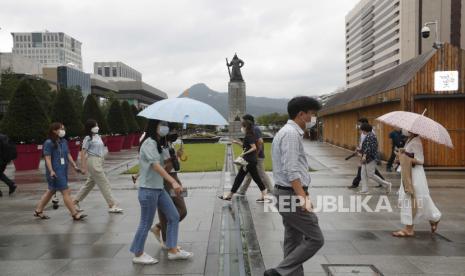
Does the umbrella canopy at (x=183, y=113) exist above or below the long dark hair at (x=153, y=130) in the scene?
above

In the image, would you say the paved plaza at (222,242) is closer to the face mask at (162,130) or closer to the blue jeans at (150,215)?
the blue jeans at (150,215)

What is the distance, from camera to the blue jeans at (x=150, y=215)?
5.17 m

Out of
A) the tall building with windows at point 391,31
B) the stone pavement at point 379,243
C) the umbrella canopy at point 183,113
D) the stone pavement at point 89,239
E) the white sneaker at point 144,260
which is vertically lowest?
the stone pavement at point 89,239

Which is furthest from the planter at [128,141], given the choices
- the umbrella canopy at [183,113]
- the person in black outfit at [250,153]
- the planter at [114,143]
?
the umbrella canopy at [183,113]

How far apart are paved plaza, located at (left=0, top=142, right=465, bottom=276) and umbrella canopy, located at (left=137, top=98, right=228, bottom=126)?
174 cm

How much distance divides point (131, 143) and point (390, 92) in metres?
20.9

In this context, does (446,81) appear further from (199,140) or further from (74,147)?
(199,140)

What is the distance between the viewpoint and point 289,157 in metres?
3.93

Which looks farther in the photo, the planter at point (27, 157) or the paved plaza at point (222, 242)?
the planter at point (27, 157)

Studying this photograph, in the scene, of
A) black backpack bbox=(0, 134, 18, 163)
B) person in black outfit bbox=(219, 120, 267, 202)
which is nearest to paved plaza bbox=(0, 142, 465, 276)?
person in black outfit bbox=(219, 120, 267, 202)

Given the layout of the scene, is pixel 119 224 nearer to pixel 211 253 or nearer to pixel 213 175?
pixel 211 253

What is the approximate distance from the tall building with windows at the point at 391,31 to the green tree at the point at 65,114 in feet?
258

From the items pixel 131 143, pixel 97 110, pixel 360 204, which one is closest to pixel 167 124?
pixel 360 204

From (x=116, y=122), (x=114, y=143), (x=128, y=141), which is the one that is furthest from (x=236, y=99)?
(x=114, y=143)
